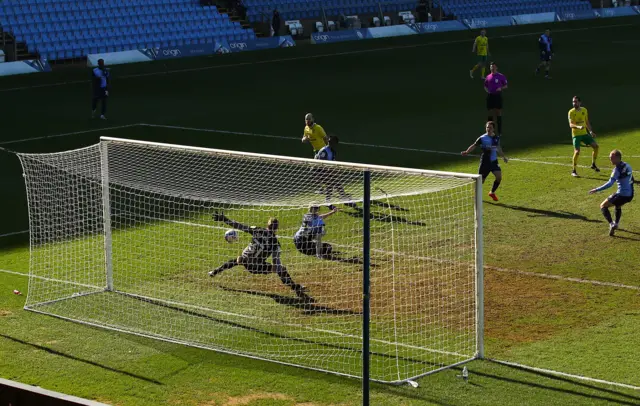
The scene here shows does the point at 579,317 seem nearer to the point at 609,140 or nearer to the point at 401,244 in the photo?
the point at 401,244

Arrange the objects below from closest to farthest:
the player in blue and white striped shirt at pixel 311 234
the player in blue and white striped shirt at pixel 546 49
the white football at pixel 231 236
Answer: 1. the player in blue and white striped shirt at pixel 311 234
2. the white football at pixel 231 236
3. the player in blue and white striped shirt at pixel 546 49

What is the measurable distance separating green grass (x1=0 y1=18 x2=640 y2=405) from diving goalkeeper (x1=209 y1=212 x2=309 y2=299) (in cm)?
46

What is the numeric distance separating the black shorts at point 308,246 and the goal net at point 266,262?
0.04 meters

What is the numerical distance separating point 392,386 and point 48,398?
18.2 ft

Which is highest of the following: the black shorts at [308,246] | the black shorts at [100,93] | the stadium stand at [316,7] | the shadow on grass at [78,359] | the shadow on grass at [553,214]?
the stadium stand at [316,7]

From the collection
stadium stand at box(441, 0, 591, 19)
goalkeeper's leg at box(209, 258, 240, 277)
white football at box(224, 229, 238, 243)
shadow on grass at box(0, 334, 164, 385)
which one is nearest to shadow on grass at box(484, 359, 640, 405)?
shadow on grass at box(0, 334, 164, 385)

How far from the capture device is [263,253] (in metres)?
18.5

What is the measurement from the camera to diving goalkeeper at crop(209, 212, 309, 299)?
18281 mm

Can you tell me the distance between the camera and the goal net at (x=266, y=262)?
55.5 ft

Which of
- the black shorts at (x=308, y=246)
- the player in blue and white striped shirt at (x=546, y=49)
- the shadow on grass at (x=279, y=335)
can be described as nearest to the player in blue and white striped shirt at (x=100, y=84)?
the player in blue and white striped shirt at (x=546, y=49)

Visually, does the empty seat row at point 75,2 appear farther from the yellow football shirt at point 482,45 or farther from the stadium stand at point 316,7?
the yellow football shirt at point 482,45

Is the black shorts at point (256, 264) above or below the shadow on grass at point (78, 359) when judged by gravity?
above

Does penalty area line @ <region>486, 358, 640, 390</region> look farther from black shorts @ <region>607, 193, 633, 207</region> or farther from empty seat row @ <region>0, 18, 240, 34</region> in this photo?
empty seat row @ <region>0, 18, 240, 34</region>

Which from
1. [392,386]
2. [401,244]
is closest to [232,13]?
[401,244]
